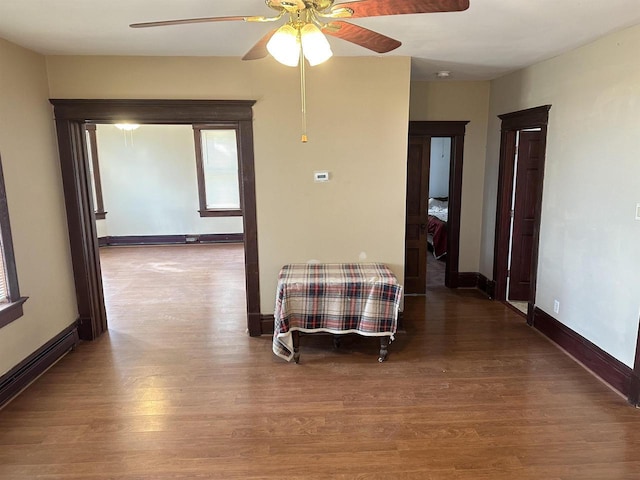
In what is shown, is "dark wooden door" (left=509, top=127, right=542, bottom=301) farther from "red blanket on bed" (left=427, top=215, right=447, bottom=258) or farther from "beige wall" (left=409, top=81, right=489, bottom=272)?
"red blanket on bed" (left=427, top=215, right=447, bottom=258)

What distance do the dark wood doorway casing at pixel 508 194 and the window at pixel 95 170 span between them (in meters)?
6.99

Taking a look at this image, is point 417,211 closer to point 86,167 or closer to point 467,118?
point 467,118

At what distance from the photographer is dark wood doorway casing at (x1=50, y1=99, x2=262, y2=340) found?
11.5 feet

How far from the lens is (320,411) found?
2.73m

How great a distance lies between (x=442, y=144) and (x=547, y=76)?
4989 mm

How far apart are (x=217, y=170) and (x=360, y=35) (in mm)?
6500

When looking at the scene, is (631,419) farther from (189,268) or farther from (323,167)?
(189,268)

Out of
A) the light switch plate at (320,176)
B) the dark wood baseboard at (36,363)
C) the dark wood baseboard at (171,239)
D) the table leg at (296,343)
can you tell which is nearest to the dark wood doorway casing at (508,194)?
the light switch plate at (320,176)

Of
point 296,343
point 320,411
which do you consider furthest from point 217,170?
point 320,411

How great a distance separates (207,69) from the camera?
3.53m

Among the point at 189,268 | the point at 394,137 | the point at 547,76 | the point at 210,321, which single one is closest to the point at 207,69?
the point at 394,137

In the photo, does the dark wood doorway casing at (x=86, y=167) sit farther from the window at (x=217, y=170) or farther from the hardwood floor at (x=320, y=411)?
the window at (x=217, y=170)

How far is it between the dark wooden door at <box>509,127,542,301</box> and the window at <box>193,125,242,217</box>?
16.7 feet

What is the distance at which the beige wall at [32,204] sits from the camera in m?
2.97
